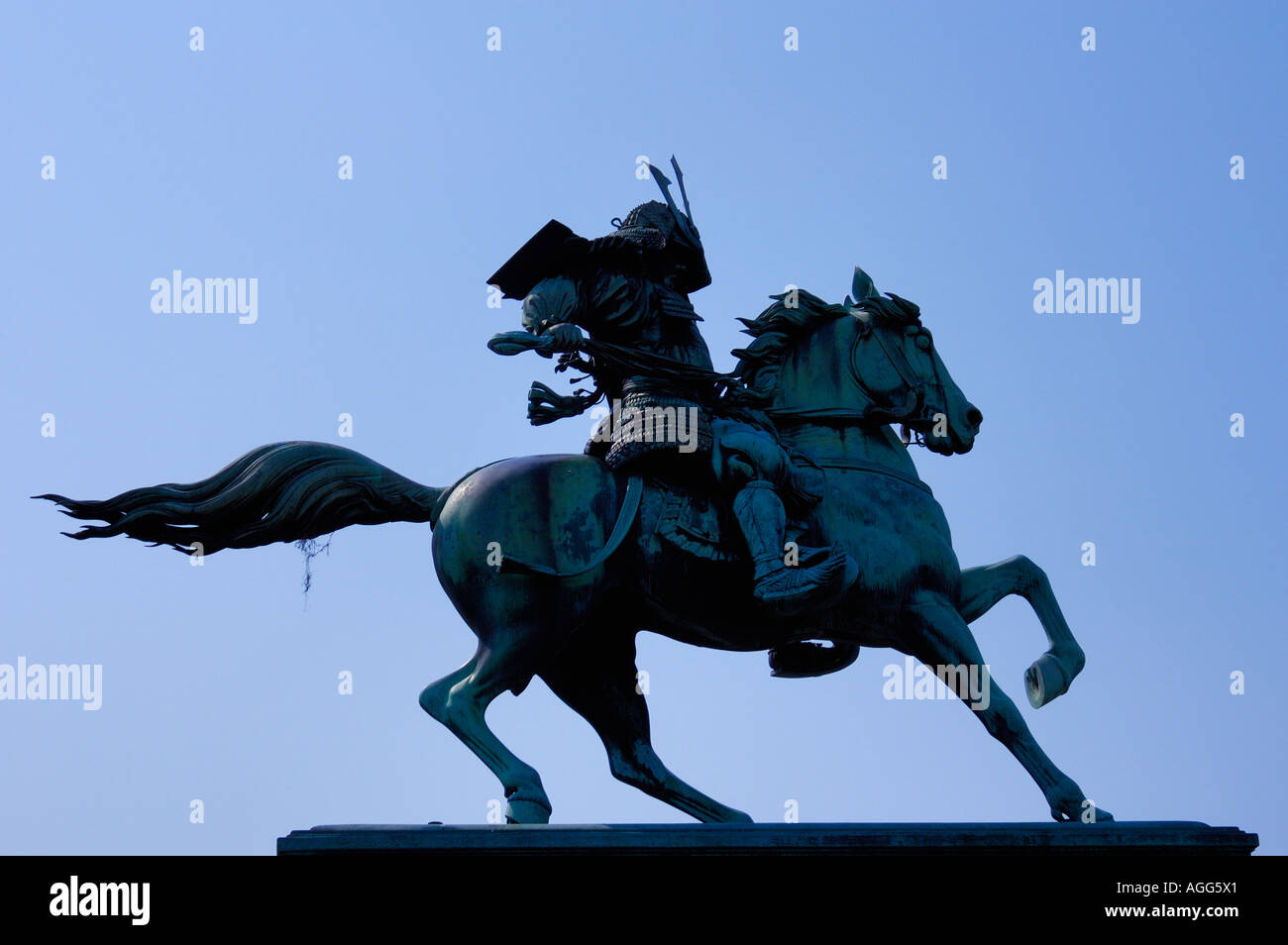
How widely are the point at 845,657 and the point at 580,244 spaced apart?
281 centimetres

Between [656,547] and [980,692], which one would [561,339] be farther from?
[980,692]

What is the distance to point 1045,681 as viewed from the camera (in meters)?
13.8

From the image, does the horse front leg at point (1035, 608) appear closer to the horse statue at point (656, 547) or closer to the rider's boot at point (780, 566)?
the horse statue at point (656, 547)

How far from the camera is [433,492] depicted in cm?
1383

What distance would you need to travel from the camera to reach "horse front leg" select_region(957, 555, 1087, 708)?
13.8 m

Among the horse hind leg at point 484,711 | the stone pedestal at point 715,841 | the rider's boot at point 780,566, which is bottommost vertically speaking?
the stone pedestal at point 715,841

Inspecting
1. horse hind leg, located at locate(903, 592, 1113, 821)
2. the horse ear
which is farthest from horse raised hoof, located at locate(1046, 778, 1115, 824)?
the horse ear

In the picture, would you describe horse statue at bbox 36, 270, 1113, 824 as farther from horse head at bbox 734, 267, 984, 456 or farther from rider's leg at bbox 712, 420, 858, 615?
rider's leg at bbox 712, 420, 858, 615

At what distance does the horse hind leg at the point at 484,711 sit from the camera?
1301 centimetres

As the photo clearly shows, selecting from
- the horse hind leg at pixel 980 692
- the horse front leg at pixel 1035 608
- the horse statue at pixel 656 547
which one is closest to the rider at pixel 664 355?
the horse statue at pixel 656 547

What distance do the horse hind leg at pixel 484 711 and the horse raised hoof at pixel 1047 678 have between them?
278cm

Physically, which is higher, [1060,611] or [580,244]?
[580,244]
